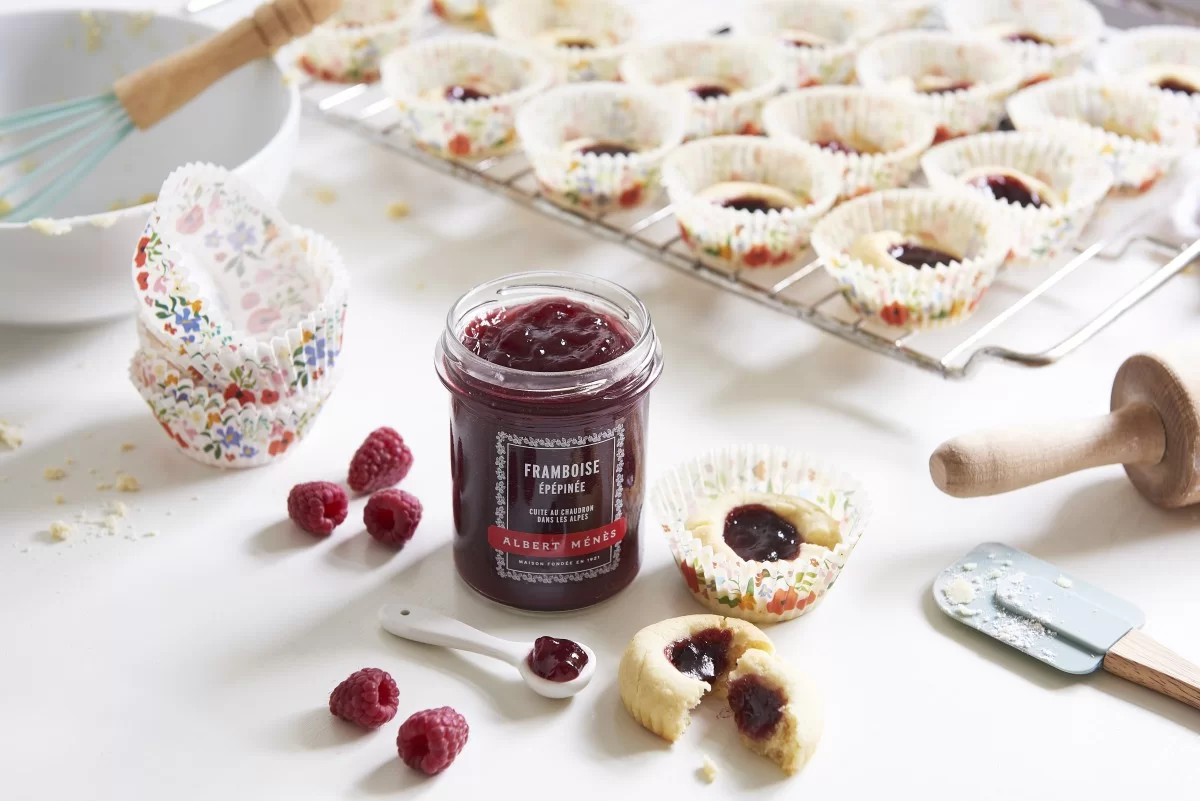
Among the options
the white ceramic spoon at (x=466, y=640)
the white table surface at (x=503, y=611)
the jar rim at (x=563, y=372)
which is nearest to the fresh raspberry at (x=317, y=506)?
the white table surface at (x=503, y=611)

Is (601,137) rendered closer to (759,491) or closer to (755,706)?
(759,491)

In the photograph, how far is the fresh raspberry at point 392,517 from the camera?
46.1 inches

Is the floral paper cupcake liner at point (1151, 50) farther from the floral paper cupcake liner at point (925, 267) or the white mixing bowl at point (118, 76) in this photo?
the white mixing bowl at point (118, 76)

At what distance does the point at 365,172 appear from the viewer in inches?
72.6

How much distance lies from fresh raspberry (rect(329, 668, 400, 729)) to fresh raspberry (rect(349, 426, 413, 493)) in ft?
0.90

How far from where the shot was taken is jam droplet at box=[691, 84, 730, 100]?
6.16ft

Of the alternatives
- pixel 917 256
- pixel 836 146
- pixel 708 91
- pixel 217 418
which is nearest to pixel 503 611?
pixel 217 418

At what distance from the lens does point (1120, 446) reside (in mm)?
Result: 1191

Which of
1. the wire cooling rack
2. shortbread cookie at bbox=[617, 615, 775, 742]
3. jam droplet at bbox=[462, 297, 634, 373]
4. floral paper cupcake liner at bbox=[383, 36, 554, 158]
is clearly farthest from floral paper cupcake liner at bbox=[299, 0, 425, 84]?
shortbread cookie at bbox=[617, 615, 775, 742]

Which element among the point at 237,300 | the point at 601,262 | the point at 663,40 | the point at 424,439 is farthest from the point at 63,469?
the point at 663,40

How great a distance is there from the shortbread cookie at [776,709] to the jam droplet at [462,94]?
111 centimetres

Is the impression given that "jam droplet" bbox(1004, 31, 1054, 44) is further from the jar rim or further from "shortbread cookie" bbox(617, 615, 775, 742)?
"shortbread cookie" bbox(617, 615, 775, 742)

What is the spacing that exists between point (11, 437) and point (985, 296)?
3.66ft

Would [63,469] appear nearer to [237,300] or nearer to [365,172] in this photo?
[237,300]
